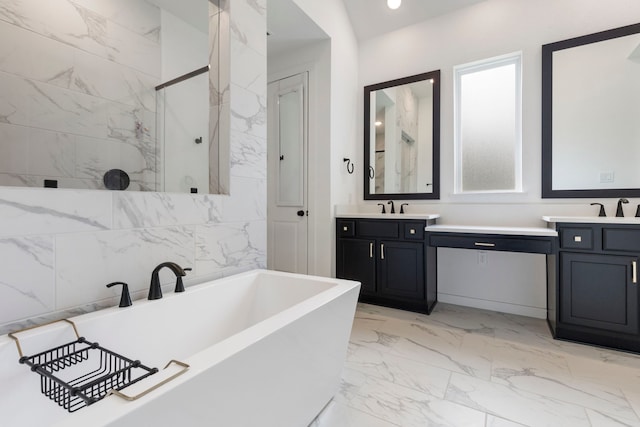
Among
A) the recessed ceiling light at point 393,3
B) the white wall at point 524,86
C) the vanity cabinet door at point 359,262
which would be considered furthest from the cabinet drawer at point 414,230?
the recessed ceiling light at point 393,3

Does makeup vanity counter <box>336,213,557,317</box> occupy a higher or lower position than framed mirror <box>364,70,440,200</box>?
lower

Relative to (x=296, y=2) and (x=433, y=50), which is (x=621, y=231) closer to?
(x=433, y=50)

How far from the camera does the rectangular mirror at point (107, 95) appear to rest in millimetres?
1386

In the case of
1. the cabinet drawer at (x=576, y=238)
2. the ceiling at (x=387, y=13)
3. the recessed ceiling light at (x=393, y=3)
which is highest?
the ceiling at (x=387, y=13)

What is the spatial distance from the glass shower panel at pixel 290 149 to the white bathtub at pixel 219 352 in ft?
5.54

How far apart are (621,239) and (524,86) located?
1.51 meters

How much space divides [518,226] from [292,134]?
2.43 m

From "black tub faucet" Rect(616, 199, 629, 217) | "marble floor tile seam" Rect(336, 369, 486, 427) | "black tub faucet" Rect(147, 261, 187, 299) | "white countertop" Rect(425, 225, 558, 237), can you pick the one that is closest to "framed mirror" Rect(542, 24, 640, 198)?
"black tub faucet" Rect(616, 199, 629, 217)

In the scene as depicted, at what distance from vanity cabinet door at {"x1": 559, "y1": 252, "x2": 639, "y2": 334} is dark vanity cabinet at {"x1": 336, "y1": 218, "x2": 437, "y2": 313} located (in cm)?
100

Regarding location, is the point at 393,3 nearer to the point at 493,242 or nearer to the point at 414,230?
the point at 414,230

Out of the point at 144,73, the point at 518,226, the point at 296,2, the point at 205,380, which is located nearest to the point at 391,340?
the point at 518,226

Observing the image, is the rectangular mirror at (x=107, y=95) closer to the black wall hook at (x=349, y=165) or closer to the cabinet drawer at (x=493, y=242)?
the black wall hook at (x=349, y=165)

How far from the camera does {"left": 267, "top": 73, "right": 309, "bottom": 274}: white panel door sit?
3.27 metres

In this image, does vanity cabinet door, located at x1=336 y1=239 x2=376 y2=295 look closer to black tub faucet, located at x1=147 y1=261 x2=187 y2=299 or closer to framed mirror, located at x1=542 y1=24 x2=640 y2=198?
framed mirror, located at x1=542 y1=24 x2=640 y2=198
